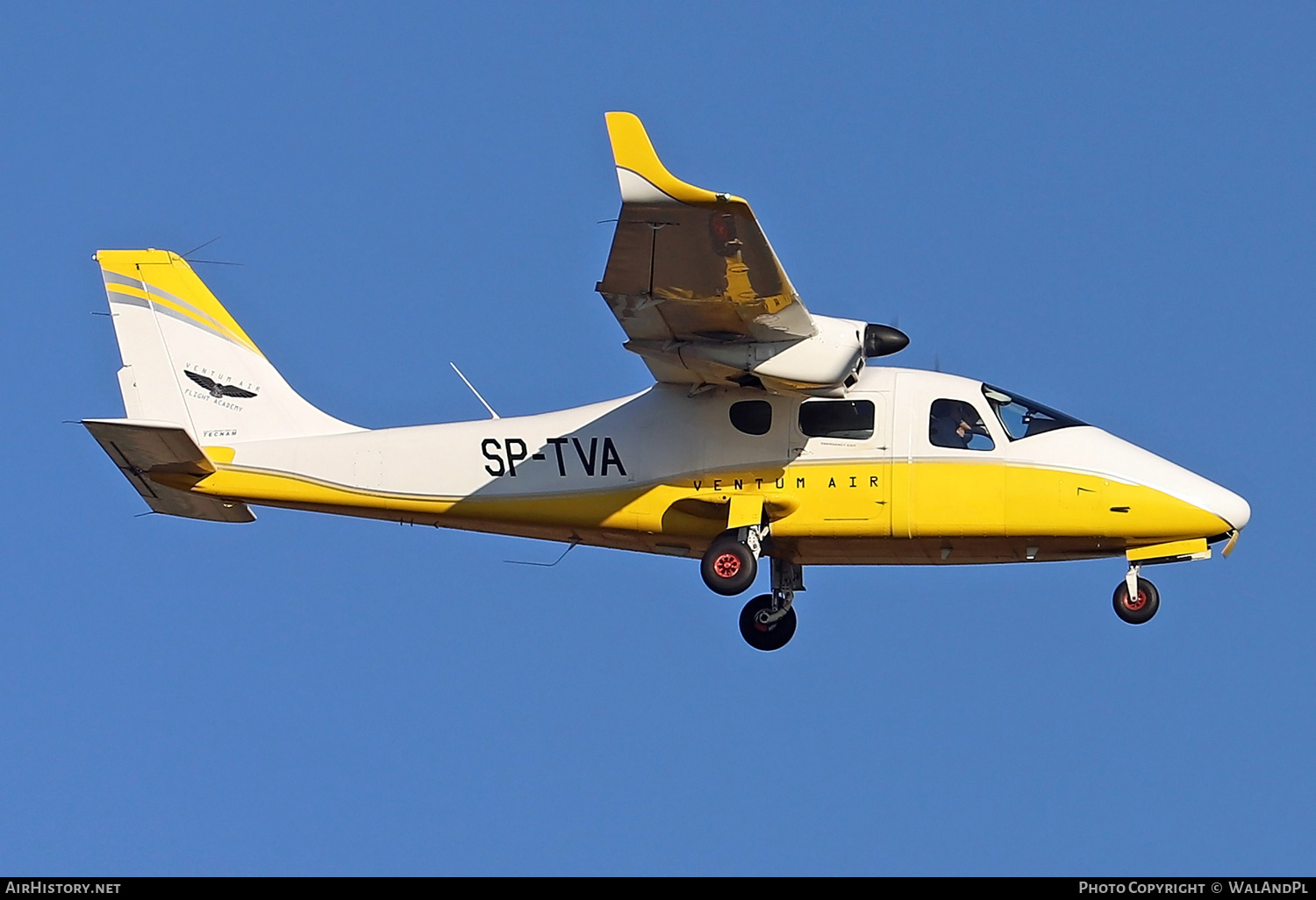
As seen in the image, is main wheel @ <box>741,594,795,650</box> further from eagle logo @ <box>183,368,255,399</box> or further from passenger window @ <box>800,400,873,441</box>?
eagle logo @ <box>183,368,255,399</box>

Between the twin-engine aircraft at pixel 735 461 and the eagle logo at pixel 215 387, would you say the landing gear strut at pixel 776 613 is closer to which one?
the twin-engine aircraft at pixel 735 461

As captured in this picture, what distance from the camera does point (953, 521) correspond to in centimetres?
2177

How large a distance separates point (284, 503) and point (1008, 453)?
8.53m

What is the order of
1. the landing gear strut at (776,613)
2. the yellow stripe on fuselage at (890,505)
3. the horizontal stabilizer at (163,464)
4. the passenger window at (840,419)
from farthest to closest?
the landing gear strut at (776,613) → the horizontal stabilizer at (163,464) → the passenger window at (840,419) → the yellow stripe on fuselage at (890,505)

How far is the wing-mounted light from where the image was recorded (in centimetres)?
2162

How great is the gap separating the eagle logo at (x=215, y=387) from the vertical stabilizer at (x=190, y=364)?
0.04ft

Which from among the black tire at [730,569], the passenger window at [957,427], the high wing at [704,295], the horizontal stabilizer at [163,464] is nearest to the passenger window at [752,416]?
the high wing at [704,295]

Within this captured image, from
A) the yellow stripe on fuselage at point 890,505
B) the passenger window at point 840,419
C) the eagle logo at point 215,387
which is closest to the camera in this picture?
the yellow stripe on fuselage at point 890,505

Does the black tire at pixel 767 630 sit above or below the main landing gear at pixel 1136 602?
above

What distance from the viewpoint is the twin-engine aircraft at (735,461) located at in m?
21.4

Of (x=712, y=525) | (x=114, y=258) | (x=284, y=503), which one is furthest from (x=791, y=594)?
(x=114, y=258)
